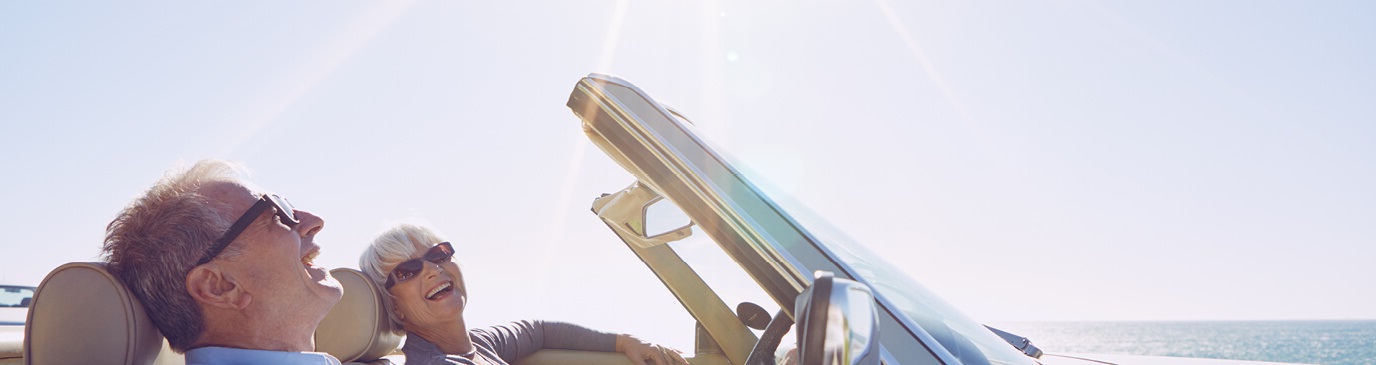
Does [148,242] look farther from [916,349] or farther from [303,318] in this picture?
[916,349]

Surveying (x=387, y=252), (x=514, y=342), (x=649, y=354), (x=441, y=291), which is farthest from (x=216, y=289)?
(x=649, y=354)

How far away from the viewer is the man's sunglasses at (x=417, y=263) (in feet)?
9.20

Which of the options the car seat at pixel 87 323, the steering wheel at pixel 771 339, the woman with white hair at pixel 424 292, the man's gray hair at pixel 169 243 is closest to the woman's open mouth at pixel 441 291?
the woman with white hair at pixel 424 292

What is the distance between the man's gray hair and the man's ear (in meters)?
0.01

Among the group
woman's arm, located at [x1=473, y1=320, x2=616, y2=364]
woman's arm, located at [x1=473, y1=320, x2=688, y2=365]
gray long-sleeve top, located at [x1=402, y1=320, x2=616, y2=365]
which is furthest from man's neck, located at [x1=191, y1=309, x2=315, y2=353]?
woman's arm, located at [x1=473, y1=320, x2=616, y2=364]

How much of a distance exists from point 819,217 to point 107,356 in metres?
1.27

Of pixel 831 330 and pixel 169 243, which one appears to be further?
pixel 169 243

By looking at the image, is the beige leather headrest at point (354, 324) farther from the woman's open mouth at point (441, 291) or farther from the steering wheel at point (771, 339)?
the steering wheel at point (771, 339)

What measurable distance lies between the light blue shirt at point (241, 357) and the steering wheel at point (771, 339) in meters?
0.98

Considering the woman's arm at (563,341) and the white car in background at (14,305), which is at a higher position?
the woman's arm at (563,341)

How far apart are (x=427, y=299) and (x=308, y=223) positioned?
3.29ft

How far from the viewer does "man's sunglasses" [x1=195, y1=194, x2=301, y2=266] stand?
1.68m

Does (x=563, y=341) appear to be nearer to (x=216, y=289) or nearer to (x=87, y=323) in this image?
(x=216, y=289)

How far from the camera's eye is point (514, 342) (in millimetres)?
3375
